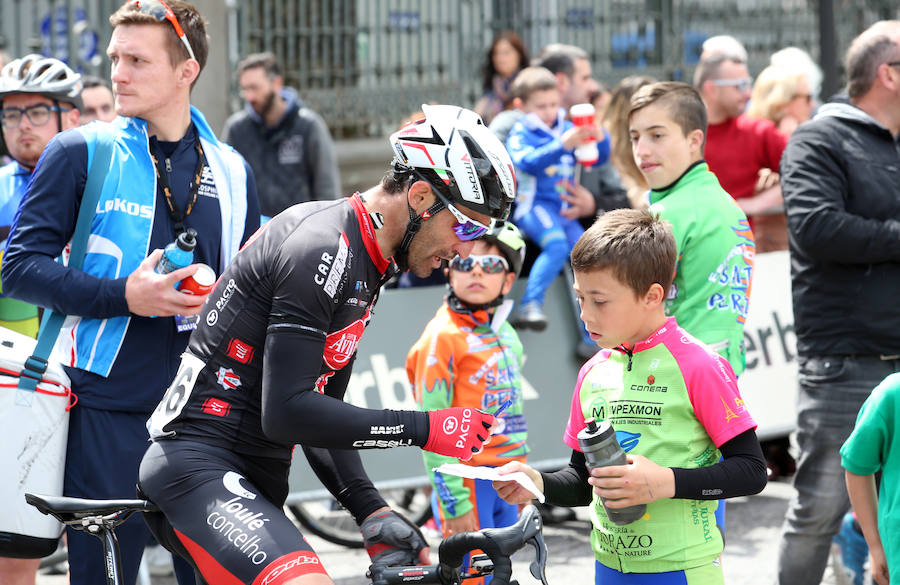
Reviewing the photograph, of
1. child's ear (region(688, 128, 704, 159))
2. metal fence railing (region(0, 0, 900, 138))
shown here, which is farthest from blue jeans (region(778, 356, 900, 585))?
metal fence railing (region(0, 0, 900, 138))

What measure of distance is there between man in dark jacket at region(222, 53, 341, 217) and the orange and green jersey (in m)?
4.18

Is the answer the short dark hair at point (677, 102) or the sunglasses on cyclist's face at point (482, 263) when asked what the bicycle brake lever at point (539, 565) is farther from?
the sunglasses on cyclist's face at point (482, 263)

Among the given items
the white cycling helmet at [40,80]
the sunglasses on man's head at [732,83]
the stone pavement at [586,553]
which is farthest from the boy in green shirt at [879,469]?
the sunglasses on man's head at [732,83]

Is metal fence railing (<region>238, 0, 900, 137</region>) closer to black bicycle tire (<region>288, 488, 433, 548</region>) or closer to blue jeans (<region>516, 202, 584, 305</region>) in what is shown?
blue jeans (<region>516, 202, 584, 305</region>)

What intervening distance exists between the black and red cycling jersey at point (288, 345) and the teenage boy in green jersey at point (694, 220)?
178 cm

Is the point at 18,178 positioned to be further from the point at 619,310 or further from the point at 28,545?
the point at 619,310

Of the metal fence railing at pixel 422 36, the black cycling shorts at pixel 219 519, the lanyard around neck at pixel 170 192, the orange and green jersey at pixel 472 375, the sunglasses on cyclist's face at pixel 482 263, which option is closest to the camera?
the black cycling shorts at pixel 219 519

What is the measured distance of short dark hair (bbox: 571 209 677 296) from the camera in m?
3.44

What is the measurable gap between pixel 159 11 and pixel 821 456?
3277 mm

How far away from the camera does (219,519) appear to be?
10.0ft

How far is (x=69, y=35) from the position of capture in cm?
1217

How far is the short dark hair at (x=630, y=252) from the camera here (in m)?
3.44

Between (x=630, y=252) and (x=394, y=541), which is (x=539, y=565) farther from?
(x=630, y=252)

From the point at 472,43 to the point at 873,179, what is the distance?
10.0 metres
